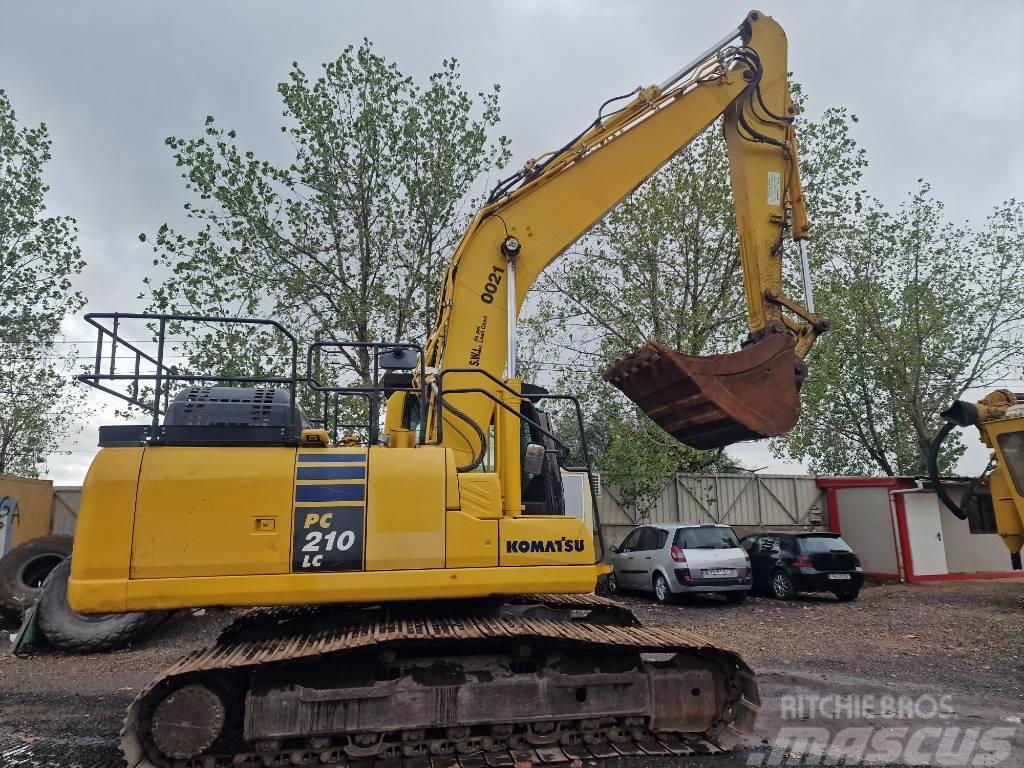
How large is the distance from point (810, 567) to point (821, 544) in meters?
0.61

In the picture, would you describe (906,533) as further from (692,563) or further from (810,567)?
(692,563)

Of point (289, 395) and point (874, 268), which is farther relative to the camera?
point (874, 268)

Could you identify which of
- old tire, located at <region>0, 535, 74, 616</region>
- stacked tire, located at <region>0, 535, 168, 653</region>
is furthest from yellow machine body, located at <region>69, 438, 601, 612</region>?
old tire, located at <region>0, 535, 74, 616</region>

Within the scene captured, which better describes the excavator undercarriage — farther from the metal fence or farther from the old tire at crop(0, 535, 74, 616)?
the metal fence

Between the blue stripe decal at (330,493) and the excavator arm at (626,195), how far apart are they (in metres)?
0.94

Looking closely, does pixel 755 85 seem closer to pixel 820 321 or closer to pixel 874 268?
pixel 820 321

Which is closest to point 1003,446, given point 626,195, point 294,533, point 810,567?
point 810,567

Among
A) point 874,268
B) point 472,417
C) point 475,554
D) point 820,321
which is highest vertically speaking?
point 874,268

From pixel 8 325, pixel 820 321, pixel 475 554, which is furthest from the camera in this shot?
pixel 8 325

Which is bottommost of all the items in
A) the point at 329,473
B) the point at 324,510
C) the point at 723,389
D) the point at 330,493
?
the point at 324,510

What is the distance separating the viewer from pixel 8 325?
1822 cm

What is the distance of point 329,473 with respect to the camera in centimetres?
468

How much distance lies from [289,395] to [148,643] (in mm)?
6895

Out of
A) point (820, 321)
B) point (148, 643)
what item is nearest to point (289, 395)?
point (820, 321)
